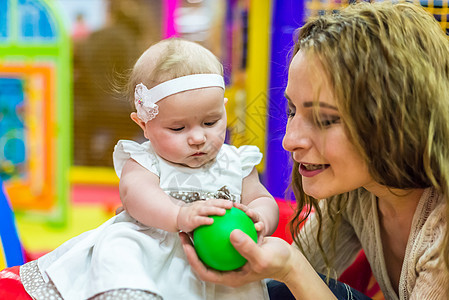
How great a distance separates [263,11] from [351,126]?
126 cm

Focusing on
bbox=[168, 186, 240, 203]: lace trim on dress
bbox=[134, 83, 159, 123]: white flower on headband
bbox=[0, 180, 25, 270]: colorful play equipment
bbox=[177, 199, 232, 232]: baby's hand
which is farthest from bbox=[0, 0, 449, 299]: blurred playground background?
bbox=[177, 199, 232, 232]: baby's hand

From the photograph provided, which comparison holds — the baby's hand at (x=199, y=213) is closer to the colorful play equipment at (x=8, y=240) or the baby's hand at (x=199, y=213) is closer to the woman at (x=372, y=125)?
the woman at (x=372, y=125)

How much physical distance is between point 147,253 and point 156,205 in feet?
0.26

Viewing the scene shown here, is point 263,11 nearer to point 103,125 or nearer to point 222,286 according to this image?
point 222,286

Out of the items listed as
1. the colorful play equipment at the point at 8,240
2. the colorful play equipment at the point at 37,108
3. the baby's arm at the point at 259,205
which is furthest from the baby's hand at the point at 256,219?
the colorful play equipment at the point at 37,108

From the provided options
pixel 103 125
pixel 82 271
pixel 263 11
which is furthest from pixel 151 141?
pixel 103 125

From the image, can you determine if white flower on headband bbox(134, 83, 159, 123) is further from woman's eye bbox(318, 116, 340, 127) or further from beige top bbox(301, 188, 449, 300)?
beige top bbox(301, 188, 449, 300)

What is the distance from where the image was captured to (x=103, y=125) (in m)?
3.32

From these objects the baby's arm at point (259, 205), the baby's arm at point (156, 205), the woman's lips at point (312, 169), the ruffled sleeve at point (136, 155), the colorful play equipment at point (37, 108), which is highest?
the woman's lips at point (312, 169)

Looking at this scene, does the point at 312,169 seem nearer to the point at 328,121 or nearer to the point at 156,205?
the point at 328,121

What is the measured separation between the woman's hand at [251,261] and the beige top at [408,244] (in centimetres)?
21

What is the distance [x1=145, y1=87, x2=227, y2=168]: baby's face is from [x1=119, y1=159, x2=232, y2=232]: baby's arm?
2.2 inches

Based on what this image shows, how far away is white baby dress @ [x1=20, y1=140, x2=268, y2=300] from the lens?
2.32 ft

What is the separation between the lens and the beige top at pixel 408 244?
743 mm
